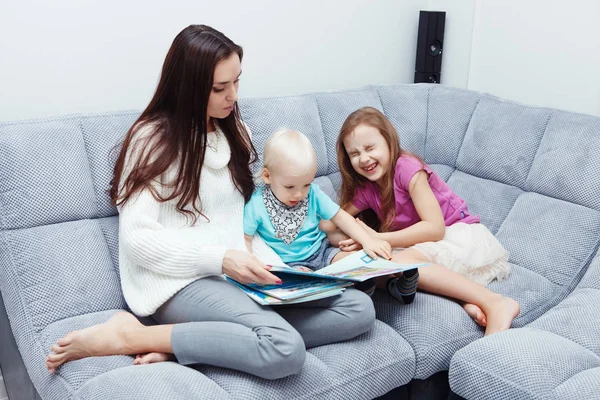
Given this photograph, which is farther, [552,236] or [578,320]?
[552,236]

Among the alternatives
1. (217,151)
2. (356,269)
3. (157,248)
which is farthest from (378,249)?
(157,248)

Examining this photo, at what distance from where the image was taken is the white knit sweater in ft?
5.48

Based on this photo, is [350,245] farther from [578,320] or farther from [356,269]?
[578,320]

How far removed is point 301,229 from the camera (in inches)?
78.4

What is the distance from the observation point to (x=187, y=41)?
171cm

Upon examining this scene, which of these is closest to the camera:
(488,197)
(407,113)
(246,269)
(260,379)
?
(260,379)

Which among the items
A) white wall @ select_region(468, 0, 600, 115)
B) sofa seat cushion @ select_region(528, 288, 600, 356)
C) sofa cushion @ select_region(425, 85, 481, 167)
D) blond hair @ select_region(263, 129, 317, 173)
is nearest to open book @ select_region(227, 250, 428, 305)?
blond hair @ select_region(263, 129, 317, 173)

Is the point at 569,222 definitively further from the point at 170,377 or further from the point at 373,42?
the point at 170,377

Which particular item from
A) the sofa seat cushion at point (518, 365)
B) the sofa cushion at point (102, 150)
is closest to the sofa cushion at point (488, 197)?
Result: the sofa seat cushion at point (518, 365)

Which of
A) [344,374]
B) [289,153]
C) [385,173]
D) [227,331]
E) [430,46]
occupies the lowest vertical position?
[344,374]

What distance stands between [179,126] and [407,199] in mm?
800

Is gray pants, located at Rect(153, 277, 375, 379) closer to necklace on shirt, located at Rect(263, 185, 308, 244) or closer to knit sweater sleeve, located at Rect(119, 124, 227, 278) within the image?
knit sweater sleeve, located at Rect(119, 124, 227, 278)

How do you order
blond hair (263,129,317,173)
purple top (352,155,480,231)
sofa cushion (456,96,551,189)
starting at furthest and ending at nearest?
sofa cushion (456,96,551,189) → purple top (352,155,480,231) → blond hair (263,129,317,173)

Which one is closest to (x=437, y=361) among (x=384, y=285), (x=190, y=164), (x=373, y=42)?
(x=384, y=285)
